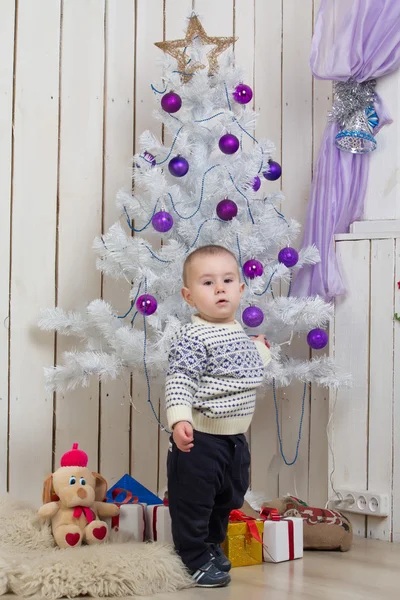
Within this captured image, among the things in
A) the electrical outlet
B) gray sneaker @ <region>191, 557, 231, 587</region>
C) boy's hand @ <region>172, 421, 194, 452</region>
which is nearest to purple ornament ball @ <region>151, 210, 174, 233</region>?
boy's hand @ <region>172, 421, 194, 452</region>

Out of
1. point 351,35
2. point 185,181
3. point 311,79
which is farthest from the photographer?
point 311,79

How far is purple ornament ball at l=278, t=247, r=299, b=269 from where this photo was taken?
7.91 ft

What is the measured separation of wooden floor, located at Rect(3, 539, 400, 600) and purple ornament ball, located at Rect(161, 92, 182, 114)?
1.25 m

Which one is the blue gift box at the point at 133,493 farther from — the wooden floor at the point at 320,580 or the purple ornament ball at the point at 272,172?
the purple ornament ball at the point at 272,172

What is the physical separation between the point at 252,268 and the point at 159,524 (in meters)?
0.74

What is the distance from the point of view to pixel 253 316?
2275 millimetres

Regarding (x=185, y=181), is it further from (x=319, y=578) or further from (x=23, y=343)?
(x=319, y=578)

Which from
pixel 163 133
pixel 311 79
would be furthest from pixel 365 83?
pixel 163 133

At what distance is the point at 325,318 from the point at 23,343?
911 mm

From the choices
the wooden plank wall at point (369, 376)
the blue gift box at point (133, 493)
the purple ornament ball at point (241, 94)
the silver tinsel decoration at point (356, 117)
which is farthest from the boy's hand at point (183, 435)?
the silver tinsel decoration at point (356, 117)

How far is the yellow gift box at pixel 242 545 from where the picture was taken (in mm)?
2037

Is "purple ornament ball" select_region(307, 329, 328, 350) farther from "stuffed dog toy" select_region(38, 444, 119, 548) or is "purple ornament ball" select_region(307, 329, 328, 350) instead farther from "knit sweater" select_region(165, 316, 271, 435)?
"stuffed dog toy" select_region(38, 444, 119, 548)

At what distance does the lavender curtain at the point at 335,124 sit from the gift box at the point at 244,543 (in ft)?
2.71

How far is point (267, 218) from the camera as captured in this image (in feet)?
7.96
